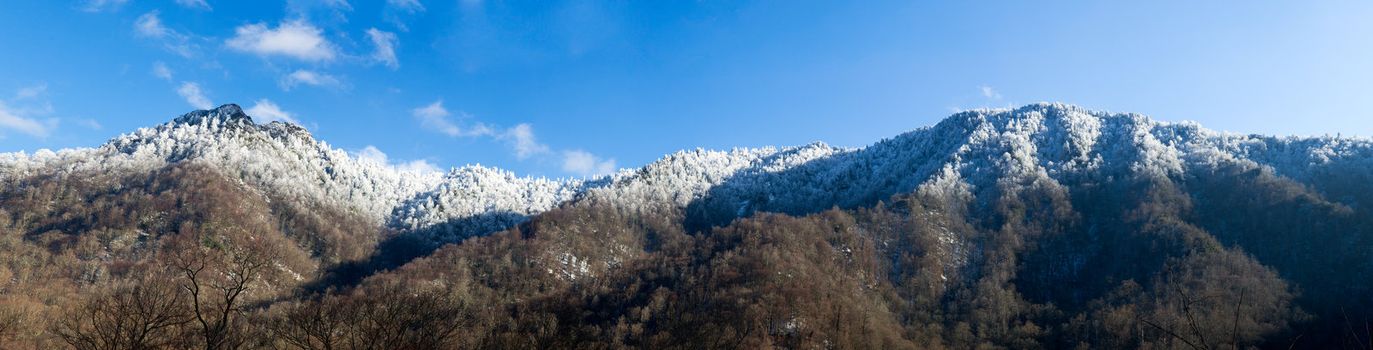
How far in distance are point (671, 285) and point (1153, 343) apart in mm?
107790

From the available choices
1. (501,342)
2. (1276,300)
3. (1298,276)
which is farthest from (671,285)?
(1298,276)

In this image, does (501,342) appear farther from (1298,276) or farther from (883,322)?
(1298,276)

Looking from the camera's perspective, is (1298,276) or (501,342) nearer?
(501,342)

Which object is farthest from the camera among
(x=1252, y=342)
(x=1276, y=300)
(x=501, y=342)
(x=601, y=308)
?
(x=601, y=308)

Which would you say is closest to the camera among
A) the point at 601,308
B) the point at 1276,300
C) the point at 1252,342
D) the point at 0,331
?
the point at 0,331

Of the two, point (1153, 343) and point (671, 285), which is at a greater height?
point (671, 285)

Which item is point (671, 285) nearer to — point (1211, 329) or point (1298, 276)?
point (1211, 329)

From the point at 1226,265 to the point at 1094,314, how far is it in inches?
1763

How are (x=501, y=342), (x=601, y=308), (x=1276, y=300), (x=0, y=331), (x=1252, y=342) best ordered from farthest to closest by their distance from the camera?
1. (x=601, y=308)
2. (x=1276, y=300)
3. (x=1252, y=342)
4. (x=501, y=342)
5. (x=0, y=331)

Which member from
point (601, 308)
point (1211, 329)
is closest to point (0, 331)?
point (601, 308)

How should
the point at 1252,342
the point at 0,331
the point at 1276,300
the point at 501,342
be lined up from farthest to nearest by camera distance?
the point at 1276,300
the point at 1252,342
the point at 501,342
the point at 0,331

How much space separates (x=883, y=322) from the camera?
554 feet

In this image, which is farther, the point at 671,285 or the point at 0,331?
the point at 671,285

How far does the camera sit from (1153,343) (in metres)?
148
